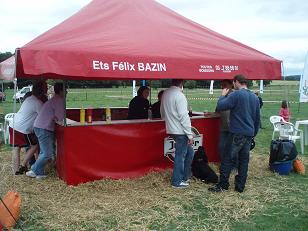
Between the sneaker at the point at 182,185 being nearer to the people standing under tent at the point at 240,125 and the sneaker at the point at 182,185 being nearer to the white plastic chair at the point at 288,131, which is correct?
the people standing under tent at the point at 240,125

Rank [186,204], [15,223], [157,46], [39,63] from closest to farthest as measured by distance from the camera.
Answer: [15,223]
[39,63]
[186,204]
[157,46]

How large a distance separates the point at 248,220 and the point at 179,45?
10.2 ft

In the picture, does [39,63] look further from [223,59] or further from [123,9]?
[223,59]

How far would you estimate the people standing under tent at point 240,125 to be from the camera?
22.1 ft

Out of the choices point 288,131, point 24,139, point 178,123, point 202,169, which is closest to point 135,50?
point 178,123

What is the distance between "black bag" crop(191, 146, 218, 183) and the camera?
7.46 metres

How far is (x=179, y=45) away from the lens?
708 centimetres

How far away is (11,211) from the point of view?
17.2 ft

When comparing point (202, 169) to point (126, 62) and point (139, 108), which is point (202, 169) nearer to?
point (139, 108)

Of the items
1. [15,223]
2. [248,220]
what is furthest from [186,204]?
[15,223]

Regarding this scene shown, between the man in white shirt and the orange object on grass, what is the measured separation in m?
2.73

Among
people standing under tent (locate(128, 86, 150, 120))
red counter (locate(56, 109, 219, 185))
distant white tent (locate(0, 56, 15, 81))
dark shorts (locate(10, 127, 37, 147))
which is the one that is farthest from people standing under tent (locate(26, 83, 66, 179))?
people standing under tent (locate(128, 86, 150, 120))

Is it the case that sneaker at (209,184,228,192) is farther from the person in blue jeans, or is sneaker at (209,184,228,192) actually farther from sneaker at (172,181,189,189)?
the person in blue jeans

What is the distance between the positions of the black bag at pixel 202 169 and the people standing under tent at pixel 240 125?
1.46 ft
